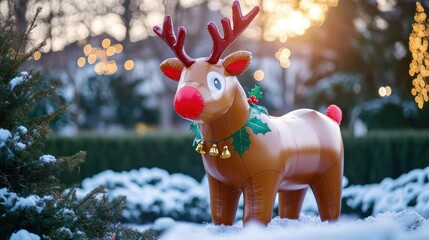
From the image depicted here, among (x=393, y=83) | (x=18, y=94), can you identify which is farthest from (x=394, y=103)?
(x=18, y=94)

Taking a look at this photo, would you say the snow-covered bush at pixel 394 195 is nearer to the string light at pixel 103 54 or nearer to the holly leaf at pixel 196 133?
the holly leaf at pixel 196 133

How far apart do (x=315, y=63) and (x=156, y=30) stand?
648 inches

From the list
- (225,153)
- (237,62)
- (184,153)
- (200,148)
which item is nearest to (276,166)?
(225,153)

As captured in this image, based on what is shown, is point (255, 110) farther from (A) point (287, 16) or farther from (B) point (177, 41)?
(A) point (287, 16)

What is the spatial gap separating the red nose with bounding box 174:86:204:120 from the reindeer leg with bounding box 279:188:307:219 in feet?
5.54

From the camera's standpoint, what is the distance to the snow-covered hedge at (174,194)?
892 centimetres

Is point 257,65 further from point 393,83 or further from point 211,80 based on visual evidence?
point 211,80

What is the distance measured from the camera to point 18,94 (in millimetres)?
4238

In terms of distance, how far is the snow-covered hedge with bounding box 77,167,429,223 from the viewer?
29.3 ft

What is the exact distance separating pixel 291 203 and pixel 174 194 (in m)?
3.59

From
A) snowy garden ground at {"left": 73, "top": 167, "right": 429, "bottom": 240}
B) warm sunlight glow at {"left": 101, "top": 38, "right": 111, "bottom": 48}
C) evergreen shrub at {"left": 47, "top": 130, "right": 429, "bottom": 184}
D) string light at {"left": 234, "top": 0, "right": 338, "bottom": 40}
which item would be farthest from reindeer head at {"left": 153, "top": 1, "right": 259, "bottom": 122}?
warm sunlight glow at {"left": 101, "top": 38, "right": 111, "bottom": 48}

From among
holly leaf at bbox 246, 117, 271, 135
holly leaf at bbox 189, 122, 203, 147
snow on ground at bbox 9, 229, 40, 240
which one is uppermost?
holly leaf at bbox 246, 117, 271, 135

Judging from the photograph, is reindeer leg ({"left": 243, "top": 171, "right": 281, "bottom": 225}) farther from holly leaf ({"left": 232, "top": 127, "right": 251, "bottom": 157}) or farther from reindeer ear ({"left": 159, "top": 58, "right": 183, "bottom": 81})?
reindeer ear ({"left": 159, "top": 58, "right": 183, "bottom": 81})

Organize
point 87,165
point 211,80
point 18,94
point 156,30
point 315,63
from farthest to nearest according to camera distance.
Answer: point 315,63 < point 87,165 < point 156,30 < point 211,80 < point 18,94
